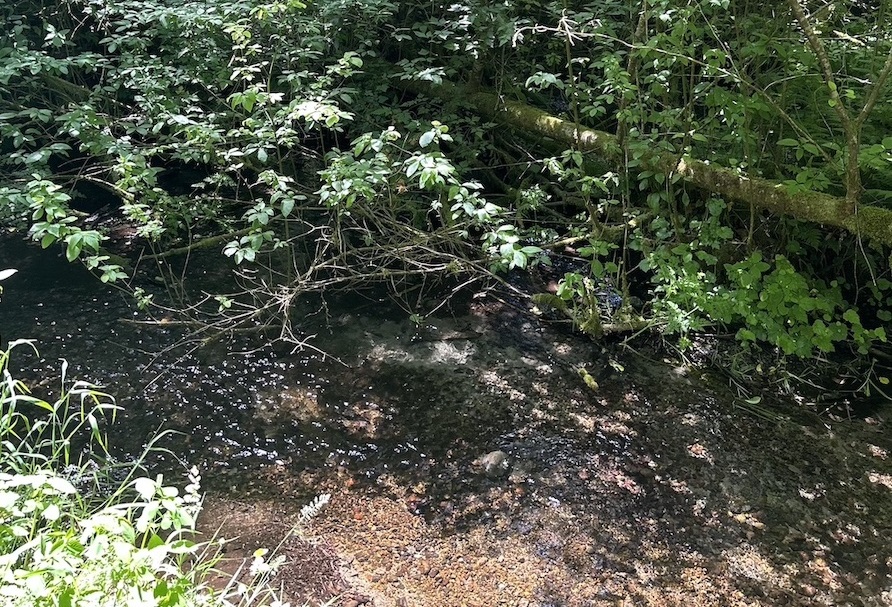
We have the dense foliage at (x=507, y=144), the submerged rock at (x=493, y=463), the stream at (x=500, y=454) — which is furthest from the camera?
the dense foliage at (x=507, y=144)

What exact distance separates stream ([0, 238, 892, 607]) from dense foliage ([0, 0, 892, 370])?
1.17 ft

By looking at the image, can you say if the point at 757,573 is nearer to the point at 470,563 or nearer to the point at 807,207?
the point at 470,563

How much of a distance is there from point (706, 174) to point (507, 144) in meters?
1.73

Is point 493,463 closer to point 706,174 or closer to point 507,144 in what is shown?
point 706,174

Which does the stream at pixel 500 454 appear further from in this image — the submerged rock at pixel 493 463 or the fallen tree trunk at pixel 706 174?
the fallen tree trunk at pixel 706 174

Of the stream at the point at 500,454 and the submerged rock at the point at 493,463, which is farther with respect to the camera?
the submerged rock at the point at 493,463

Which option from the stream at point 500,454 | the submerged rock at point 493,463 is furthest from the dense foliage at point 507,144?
the submerged rock at point 493,463

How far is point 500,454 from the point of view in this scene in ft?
9.99

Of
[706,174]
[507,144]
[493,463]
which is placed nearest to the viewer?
[493,463]

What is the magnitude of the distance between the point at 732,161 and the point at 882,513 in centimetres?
196

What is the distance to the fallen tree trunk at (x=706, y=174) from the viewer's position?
3.00 metres

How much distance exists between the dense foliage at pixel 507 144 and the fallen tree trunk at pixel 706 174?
0.02 meters

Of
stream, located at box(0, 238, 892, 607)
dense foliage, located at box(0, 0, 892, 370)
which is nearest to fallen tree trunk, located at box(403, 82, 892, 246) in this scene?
dense foliage, located at box(0, 0, 892, 370)

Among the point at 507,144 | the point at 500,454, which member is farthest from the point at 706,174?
the point at 500,454
